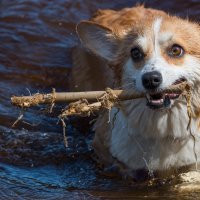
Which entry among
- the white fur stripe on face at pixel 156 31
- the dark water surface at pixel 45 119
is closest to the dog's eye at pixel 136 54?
the white fur stripe on face at pixel 156 31

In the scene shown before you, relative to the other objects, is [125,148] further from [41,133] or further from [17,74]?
[17,74]

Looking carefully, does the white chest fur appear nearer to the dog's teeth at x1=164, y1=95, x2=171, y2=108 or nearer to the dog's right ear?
the dog's teeth at x1=164, y1=95, x2=171, y2=108

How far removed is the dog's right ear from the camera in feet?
16.2

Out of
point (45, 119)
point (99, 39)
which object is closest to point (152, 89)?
point (99, 39)

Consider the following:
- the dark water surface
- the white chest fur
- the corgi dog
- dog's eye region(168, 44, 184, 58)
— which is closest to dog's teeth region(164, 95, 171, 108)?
the corgi dog

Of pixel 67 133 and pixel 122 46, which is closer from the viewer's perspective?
pixel 122 46

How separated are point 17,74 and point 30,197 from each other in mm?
2732

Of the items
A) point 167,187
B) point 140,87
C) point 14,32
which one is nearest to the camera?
point 140,87

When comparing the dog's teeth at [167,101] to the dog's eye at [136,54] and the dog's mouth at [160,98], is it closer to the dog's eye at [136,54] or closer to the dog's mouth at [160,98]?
the dog's mouth at [160,98]

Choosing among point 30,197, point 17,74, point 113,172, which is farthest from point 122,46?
point 17,74

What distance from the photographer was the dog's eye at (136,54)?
14.5 ft

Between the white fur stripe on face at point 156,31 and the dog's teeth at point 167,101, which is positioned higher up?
the white fur stripe on face at point 156,31

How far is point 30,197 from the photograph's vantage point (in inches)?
177

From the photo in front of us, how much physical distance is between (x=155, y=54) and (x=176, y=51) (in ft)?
0.50
